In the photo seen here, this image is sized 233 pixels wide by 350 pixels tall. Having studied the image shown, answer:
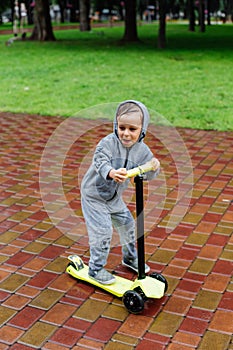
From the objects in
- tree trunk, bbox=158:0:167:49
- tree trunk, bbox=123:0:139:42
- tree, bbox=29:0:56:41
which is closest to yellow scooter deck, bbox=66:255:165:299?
tree trunk, bbox=158:0:167:49

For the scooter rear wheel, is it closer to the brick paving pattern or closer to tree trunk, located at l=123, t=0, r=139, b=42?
the brick paving pattern

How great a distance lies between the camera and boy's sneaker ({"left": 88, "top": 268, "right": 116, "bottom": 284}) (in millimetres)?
3637

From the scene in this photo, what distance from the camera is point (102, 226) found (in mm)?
3500

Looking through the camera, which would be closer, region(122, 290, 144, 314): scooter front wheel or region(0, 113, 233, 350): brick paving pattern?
region(0, 113, 233, 350): brick paving pattern

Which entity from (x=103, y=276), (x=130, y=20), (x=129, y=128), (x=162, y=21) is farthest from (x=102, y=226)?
(x=130, y=20)

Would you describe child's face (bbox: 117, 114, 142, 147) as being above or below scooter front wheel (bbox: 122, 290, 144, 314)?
above

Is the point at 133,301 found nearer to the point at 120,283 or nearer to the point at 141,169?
the point at 120,283

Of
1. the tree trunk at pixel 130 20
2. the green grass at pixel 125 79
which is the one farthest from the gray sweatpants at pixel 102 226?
the tree trunk at pixel 130 20

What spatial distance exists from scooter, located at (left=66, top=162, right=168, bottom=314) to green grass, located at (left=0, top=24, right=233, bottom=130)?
4746 mm

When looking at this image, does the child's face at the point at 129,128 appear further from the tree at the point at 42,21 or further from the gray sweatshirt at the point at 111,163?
the tree at the point at 42,21

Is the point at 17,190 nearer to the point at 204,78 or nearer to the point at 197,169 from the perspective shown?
the point at 197,169

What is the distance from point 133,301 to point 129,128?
100cm

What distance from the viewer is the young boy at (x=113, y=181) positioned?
328 cm

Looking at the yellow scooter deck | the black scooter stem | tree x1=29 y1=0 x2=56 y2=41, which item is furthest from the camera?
tree x1=29 y1=0 x2=56 y2=41
